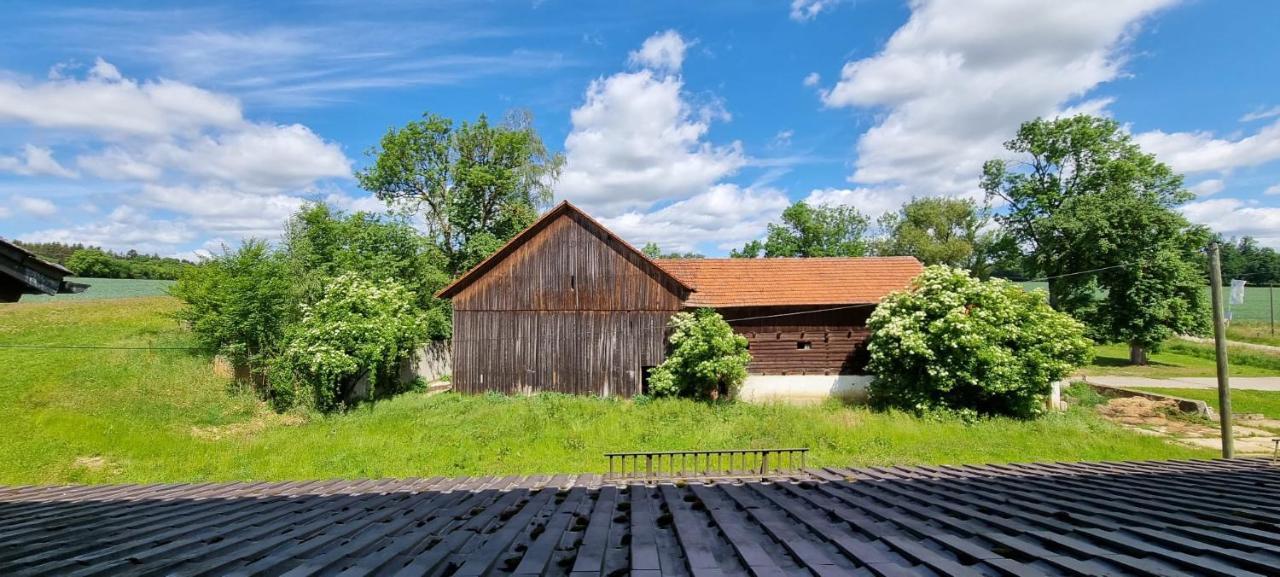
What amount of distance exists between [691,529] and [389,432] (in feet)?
48.8

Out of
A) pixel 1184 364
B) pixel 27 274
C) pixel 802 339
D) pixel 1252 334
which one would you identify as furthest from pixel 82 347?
pixel 1252 334

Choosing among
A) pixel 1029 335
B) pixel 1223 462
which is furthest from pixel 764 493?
pixel 1029 335

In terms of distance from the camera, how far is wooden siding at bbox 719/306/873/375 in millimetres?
19969

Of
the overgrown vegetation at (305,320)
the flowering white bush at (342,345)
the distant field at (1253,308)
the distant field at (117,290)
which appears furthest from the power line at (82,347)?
the distant field at (1253,308)

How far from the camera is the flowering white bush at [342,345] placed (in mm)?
18234

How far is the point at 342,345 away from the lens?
18.5 metres

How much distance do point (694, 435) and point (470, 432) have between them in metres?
6.70

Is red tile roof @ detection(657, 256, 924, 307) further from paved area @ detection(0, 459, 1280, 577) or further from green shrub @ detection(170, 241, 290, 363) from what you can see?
green shrub @ detection(170, 241, 290, 363)

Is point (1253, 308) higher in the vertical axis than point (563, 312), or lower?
lower

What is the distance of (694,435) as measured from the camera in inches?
580

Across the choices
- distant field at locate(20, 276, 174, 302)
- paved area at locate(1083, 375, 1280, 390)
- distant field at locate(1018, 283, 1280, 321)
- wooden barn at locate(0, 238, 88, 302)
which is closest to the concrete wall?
paved area at locate(1083, 375, 1280, 390)

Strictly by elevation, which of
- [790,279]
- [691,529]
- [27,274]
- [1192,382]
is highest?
[790,279]

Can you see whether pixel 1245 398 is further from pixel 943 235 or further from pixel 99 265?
pixel 99 265

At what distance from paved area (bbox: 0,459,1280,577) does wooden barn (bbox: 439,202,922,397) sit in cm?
1393
